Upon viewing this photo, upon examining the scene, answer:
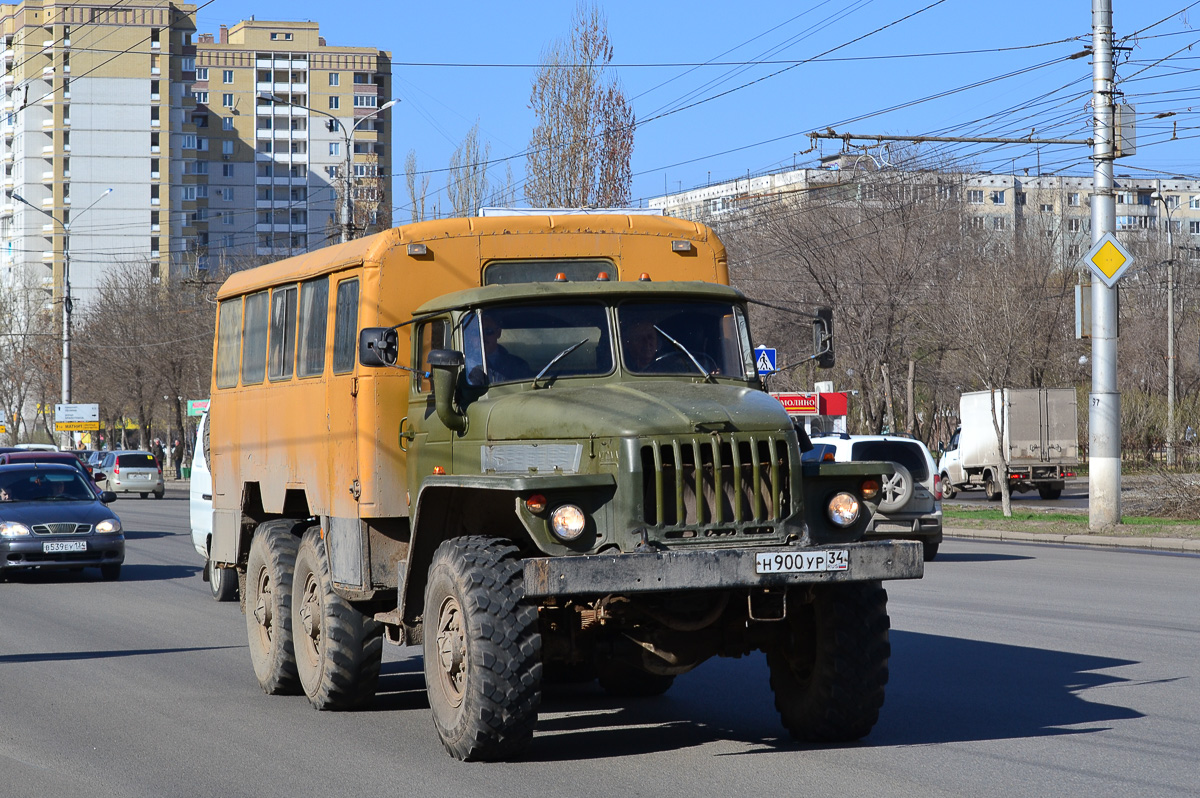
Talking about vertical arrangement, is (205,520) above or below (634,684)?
above

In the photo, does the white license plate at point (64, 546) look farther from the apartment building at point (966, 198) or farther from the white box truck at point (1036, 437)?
the white box truck at point (1036, 437)

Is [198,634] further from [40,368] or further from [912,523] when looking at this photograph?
[40,368]

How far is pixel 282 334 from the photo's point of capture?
419 inches

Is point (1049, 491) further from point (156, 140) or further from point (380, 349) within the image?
point (156, 140)

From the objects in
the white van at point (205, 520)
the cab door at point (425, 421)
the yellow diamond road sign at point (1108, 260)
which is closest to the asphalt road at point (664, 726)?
the cab door at point (425, 421)

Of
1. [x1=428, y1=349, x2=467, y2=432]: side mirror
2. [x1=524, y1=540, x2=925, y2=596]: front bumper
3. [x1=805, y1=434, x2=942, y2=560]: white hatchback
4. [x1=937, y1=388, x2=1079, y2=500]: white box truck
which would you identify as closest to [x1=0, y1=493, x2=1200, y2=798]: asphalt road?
[x1=524, y1=540, x2=925, y2=596]: front bumper

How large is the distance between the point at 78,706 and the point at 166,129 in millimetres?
123153

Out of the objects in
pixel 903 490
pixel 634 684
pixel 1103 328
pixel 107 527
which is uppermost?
pixel 1103 328

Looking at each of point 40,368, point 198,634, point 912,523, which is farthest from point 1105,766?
point 40,368

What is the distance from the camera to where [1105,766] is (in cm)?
738

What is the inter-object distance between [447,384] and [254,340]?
3.60 m

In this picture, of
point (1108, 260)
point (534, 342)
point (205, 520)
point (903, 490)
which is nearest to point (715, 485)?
point (534, 342)

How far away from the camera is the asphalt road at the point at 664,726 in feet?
23.5

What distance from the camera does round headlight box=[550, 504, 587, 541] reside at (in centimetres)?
722
